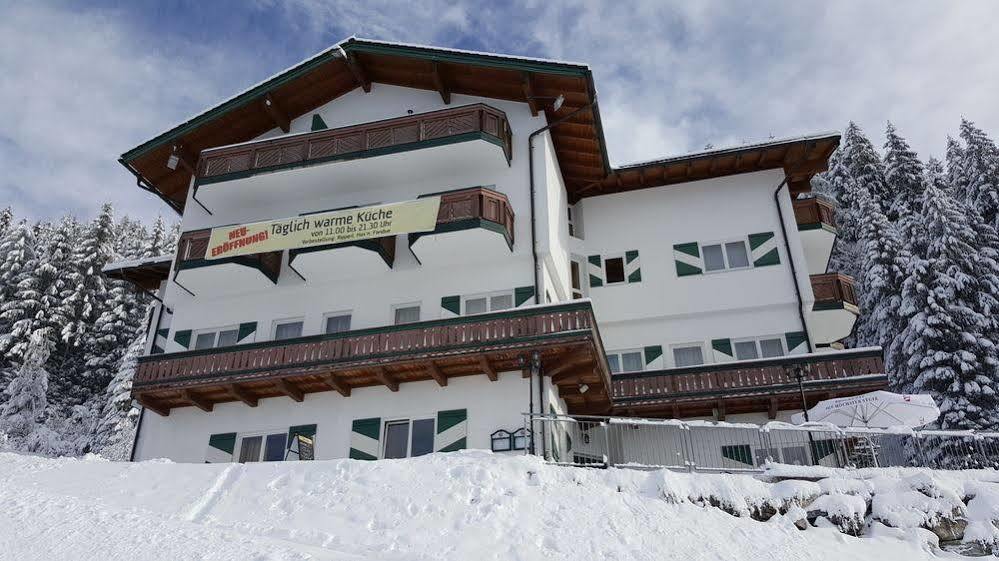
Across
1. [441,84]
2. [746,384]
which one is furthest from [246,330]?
[746,384]

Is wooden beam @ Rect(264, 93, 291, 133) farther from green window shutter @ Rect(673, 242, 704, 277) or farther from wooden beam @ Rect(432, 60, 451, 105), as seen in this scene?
green window shutter @ Rect(673, 242, 704, 277)

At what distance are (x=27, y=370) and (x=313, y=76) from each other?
27.7m

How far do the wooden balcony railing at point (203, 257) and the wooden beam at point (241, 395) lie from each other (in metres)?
3.94

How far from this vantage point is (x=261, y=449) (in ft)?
72.3

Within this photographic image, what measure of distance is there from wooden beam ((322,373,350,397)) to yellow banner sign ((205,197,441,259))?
418 centimetres

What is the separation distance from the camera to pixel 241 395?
2214cm

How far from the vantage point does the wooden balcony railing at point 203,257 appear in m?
23.8

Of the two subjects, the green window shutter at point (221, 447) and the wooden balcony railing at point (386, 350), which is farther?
the green window shutter at point (221, 447)

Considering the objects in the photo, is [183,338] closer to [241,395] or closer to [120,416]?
[241,395]

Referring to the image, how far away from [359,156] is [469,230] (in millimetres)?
4961

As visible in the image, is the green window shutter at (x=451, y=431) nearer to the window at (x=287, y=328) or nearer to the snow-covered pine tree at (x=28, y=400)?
the window at (x=287, y=328)

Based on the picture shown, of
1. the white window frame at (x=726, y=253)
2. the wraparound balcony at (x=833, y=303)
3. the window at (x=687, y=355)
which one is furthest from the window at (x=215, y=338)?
the wraparound balcony at (x=833, y=303)

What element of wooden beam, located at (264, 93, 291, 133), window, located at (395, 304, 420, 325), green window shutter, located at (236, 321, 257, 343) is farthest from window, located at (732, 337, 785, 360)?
wooden beam, located at (264, 93, 291, 133)

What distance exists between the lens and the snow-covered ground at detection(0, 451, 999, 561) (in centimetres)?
1126
